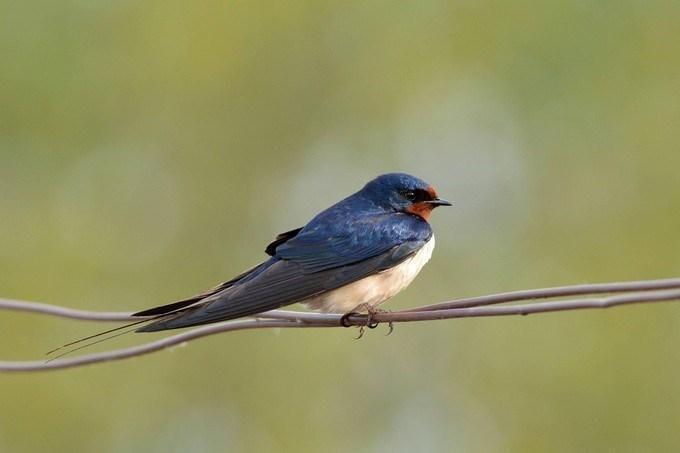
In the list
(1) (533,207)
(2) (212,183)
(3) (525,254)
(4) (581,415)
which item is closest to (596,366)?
(4) (581,415)

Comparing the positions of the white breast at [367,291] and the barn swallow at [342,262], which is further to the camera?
the white breast at [367,291]

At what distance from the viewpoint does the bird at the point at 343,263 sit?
319 centimetres

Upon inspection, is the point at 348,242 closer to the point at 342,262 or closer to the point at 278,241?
the point at 342,262

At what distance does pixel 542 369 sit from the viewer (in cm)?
603

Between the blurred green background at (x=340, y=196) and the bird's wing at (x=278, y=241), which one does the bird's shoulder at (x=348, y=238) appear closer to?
the bird's wing at (x=278, y=241)

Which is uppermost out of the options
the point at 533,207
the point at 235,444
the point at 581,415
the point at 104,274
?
the point at 104,274

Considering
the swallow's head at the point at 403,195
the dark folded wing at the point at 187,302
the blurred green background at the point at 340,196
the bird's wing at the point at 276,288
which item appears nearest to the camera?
the dark folded wing at the point at 187,302

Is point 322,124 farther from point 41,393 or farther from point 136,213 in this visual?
point 41,393

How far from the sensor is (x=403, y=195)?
378 cm

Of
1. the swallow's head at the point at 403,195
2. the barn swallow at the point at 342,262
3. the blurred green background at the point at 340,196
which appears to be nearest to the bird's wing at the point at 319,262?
the barn swallow at the point at 342,262

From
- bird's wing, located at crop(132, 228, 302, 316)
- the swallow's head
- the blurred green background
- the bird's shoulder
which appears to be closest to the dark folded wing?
bird's wing, located at crop(132, 228, 302, 316)

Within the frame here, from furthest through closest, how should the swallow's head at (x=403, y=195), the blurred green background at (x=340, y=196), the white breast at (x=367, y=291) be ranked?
→ the blurred green background at (x=340, y=196)
the swallow's head at (x=403, y=195)
the white breast at (x=367, y=291)

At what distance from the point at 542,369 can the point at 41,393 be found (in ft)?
8.19

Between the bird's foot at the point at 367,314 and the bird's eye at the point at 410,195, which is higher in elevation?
the bird's eye at the point at 410,195
